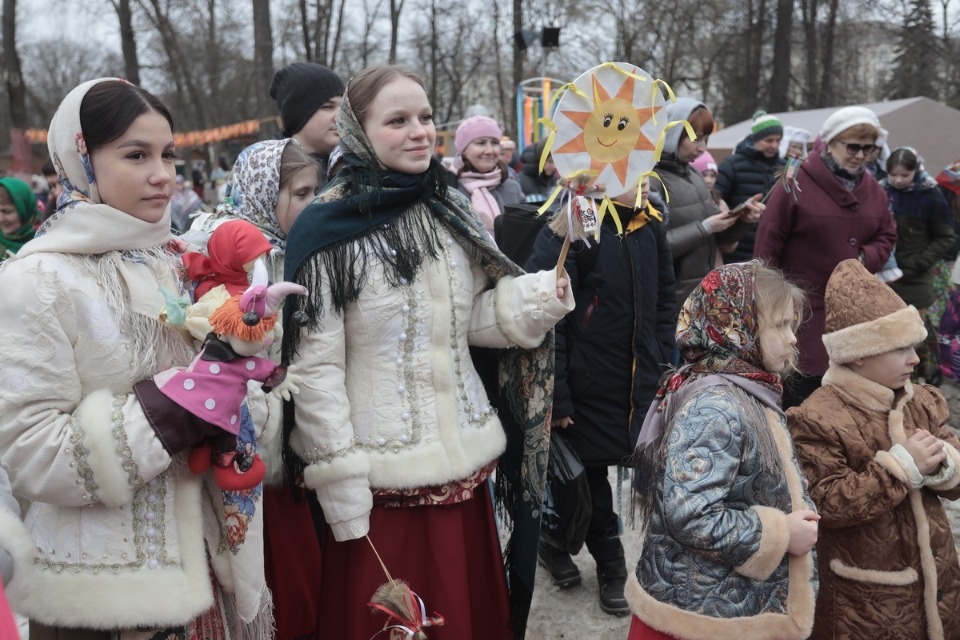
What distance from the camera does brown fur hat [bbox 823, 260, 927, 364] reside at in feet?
8.66

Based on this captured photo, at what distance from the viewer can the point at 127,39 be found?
1781cm

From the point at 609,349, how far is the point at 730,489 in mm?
1238

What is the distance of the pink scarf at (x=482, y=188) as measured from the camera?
540 centimetres

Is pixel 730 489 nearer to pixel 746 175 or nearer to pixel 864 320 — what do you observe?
pixel 864 320

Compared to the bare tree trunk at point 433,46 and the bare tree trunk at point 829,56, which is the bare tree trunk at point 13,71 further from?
the bare tree trunk at point 829,56

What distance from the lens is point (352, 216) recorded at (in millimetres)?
2463

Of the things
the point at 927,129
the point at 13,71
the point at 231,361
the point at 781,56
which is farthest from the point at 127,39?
the point at 231,361

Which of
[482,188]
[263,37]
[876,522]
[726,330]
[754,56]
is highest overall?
[263,37]

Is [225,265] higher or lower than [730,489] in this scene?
higher

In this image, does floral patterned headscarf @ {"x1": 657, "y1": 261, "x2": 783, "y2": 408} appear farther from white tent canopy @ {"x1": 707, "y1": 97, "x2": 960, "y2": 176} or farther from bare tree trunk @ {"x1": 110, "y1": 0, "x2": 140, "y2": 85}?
bare tree trunk @ {"x1": 110, "y1": 0, "x2": 140, "y2": 85}

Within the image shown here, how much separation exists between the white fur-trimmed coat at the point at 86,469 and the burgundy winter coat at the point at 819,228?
3585 millimetres

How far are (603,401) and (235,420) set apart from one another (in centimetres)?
190

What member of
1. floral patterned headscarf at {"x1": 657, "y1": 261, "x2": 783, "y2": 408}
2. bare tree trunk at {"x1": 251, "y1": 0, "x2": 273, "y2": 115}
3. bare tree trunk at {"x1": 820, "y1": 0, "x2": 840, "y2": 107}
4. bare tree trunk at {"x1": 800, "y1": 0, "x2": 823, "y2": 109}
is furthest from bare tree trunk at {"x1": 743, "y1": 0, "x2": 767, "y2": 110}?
floral patterned headscarf at {"x1": 657, "y1": 261, "x2": 783, "y2": 408}

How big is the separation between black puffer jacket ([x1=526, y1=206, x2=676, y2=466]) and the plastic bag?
0.20 meters
